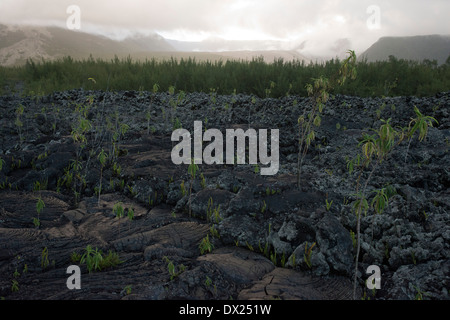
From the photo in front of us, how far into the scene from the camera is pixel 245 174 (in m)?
4.68

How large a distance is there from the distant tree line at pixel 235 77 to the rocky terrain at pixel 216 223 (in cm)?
372

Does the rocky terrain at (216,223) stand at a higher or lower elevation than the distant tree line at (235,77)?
lower

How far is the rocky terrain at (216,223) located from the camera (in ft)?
8.17

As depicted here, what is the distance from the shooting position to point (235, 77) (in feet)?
35.5

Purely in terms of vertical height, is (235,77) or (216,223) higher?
(235,77)

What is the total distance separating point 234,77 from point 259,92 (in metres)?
1.25

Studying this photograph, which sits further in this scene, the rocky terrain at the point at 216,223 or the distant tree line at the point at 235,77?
the distant tree line at the point at 235,77

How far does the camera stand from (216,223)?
3.54 m

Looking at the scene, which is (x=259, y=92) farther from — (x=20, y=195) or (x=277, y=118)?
(x=20, y=195)

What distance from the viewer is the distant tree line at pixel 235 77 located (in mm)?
9750

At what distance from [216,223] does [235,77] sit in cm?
804

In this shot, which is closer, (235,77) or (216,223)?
(216,223)

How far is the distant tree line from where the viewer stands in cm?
975

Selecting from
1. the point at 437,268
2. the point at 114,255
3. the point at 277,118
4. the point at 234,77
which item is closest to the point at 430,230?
the point at 437,268
